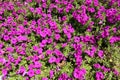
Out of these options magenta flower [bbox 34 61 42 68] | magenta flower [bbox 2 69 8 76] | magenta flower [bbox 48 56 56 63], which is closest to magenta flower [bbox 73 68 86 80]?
magenta flower [bbox 48 56 56 63]

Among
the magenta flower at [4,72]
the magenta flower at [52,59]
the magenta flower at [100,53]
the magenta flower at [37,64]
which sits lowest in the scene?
the magenta flower at [4,72]

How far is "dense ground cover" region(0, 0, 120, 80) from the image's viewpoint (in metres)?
5.67

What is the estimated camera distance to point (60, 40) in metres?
6.38

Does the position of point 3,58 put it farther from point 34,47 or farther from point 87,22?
point 87,22

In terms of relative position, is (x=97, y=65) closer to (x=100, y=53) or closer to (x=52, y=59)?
(x=100, y=53)

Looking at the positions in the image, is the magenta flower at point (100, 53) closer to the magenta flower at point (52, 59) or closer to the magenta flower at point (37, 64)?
the magenta flower at point (52, 59)

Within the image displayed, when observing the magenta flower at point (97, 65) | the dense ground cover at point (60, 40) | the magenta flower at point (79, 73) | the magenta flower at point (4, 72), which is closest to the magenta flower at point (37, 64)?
the dense ground cover at point (60, 40)

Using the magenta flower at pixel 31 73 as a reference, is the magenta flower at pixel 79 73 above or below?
above

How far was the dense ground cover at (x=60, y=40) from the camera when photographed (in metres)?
5.67

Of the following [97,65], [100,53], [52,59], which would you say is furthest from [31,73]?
[100,53]

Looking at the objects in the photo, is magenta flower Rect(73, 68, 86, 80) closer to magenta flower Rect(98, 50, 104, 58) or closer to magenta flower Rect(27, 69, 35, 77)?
magenta flower Rect(98, 50, 104, 58)

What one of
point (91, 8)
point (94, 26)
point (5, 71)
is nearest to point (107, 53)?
point (94, 26)

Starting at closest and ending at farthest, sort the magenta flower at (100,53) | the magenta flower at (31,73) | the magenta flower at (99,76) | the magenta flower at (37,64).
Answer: the magenta flower at (99,76)
the magenta flower at (31,73)
the magenta flower at (37,64)
the magenta flower at (100,53)

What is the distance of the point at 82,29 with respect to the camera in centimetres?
668
